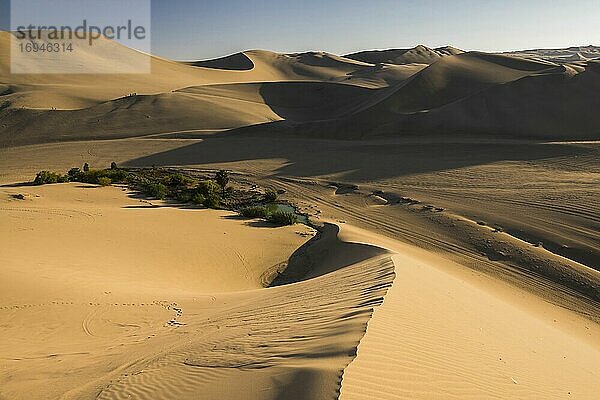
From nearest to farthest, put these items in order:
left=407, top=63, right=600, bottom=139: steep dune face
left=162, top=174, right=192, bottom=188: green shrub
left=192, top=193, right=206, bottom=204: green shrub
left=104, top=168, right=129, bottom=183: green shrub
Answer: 1. left=192, top=193, right=206, bottom=204: green shrub
2. left=162, top=174, right=192, bottom=188: green shrub
3. left=104, top=168, right=129, bottom=183: green shrub
4. left=407, top=63, right=600, bottom=139: steep dune face

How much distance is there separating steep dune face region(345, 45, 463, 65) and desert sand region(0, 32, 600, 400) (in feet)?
263

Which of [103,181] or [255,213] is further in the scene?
[103,181]

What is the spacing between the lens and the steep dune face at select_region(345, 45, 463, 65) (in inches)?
4564

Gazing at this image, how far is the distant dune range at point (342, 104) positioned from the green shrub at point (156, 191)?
16311 mm

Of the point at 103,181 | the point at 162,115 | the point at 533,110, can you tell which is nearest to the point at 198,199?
the point at 103,181

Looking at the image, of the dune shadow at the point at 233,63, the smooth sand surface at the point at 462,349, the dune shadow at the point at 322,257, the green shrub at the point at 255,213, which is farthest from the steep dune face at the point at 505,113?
the dune shadow at the point at 233,63

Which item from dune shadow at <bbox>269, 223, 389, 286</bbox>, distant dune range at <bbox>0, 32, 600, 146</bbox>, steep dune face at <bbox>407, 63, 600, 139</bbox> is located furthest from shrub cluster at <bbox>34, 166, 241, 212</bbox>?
steep dune face at <bbox>407, 63, 600, 139</bbox>

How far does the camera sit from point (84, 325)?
323 inches

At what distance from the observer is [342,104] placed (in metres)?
55.0

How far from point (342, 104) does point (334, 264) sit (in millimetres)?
43638

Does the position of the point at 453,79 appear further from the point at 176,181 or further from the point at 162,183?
the point at 162,183

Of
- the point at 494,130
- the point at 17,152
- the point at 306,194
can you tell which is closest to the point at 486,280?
the point at 306,194

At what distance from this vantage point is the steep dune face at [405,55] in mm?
115938

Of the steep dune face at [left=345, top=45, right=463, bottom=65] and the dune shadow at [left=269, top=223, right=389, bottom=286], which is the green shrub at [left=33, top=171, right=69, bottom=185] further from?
the steep dune face at [left=345, top=45, right=463, bottom=65]
